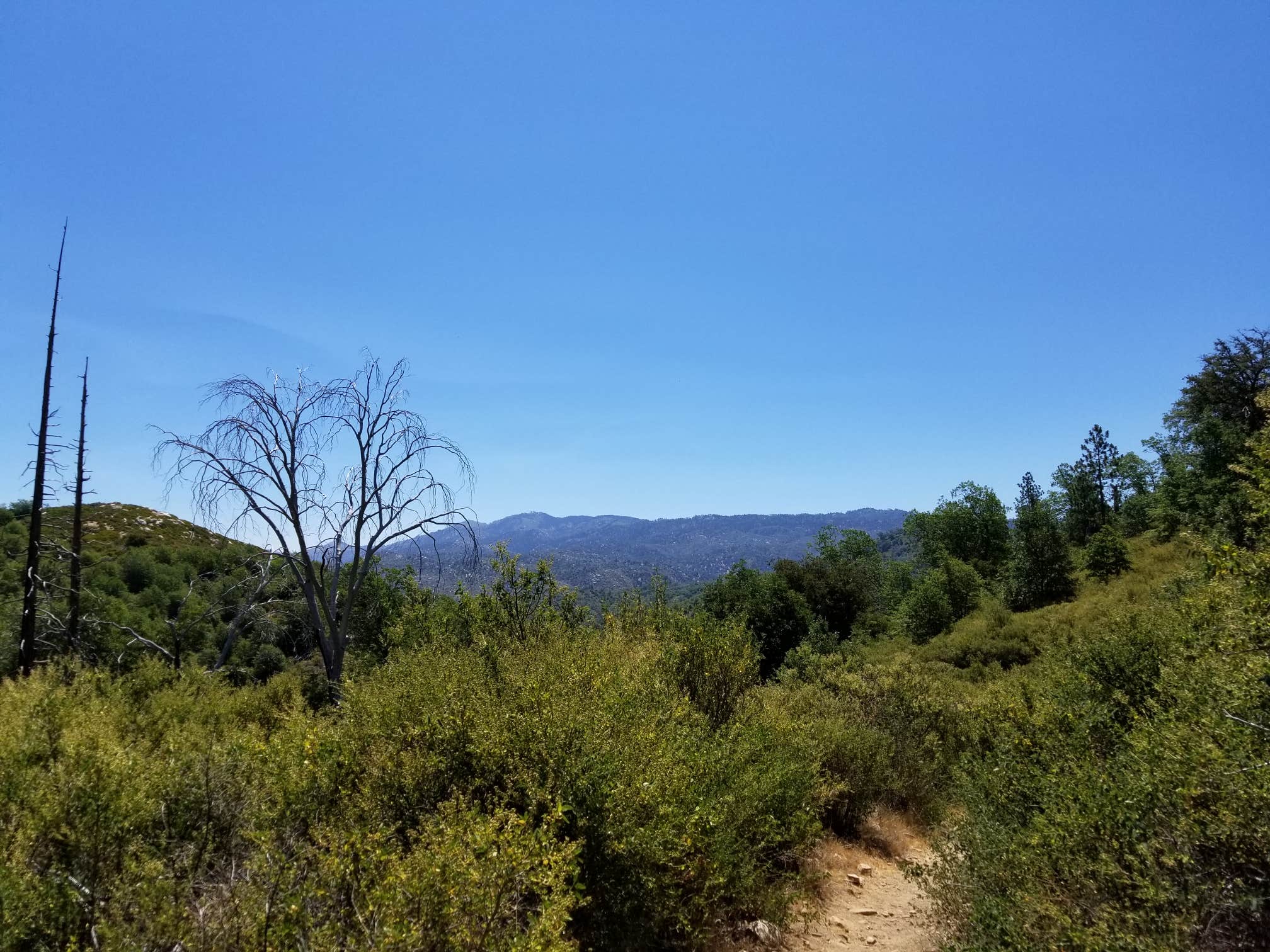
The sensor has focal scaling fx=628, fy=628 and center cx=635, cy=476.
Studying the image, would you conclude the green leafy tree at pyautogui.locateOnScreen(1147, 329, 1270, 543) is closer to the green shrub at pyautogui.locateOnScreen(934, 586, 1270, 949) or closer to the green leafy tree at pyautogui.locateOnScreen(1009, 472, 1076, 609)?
the green leafy tree at pyautogui.locateOnScreen(1009, 472, 1076, 609)

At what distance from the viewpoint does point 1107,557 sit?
1396 inches

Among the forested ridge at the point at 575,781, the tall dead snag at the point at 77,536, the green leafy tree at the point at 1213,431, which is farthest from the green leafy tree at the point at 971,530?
the tall dead snag at the point at 77,536

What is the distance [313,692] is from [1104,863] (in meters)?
19.0

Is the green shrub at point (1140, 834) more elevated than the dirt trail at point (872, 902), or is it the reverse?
the green shrub at point (1140, 834)

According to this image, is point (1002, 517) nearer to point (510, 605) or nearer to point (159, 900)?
point (510, 605)

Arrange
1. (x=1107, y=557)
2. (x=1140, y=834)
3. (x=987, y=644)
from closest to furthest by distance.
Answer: (x=1140, y=834), (x=987, y=644), (x=1107, y=557)

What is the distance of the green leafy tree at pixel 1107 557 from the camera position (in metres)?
35.1

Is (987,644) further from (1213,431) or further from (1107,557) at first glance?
(1213,431)

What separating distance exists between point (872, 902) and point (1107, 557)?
111ft

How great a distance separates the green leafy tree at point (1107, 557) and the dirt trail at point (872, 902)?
29.1m

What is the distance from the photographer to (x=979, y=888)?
6988 mm

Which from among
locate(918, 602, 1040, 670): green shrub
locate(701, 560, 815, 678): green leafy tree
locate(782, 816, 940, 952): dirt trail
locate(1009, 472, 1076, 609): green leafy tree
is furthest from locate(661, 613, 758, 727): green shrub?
locate(1009, 472, 1076, 609): green leafy tree

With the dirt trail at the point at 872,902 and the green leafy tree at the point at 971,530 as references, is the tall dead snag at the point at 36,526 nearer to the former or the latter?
the dirt trail at the point at 872,902

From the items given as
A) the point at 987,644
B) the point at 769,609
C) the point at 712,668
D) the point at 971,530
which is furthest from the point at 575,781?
the point at 971,530
